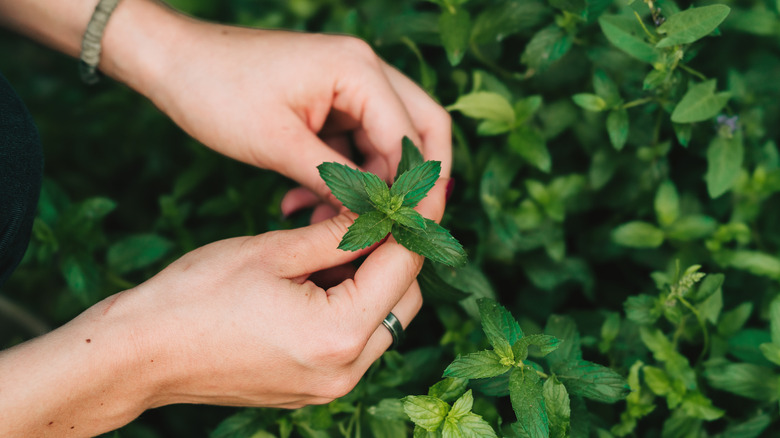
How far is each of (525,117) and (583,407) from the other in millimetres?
668

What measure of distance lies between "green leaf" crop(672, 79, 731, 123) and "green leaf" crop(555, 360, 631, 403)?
0.54m

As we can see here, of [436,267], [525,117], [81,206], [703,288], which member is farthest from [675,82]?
[81,206]

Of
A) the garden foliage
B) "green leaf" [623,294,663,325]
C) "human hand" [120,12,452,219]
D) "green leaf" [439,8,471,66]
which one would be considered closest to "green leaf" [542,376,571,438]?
the garden foliage

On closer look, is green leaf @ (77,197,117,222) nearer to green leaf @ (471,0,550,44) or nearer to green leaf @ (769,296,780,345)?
green leaf @ (471,0,550,44)

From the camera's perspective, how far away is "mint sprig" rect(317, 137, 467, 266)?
982 mm

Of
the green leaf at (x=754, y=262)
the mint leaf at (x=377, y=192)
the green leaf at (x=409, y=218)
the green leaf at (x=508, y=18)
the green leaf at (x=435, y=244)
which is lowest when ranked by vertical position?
the green leaf at (x=754, y=262)

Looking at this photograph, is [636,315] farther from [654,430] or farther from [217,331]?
[217,331]

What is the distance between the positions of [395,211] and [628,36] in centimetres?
63

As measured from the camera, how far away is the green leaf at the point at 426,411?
1.00 m

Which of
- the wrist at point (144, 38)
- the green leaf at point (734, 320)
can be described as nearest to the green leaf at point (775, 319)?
the green leaf at point (734, 320)

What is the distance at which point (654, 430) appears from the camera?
1308 mm

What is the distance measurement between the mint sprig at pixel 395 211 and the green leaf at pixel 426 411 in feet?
0.81

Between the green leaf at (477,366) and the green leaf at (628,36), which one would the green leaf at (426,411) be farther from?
the green leaf at (628,36)

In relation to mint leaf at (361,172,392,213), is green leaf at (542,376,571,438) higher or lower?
lower
